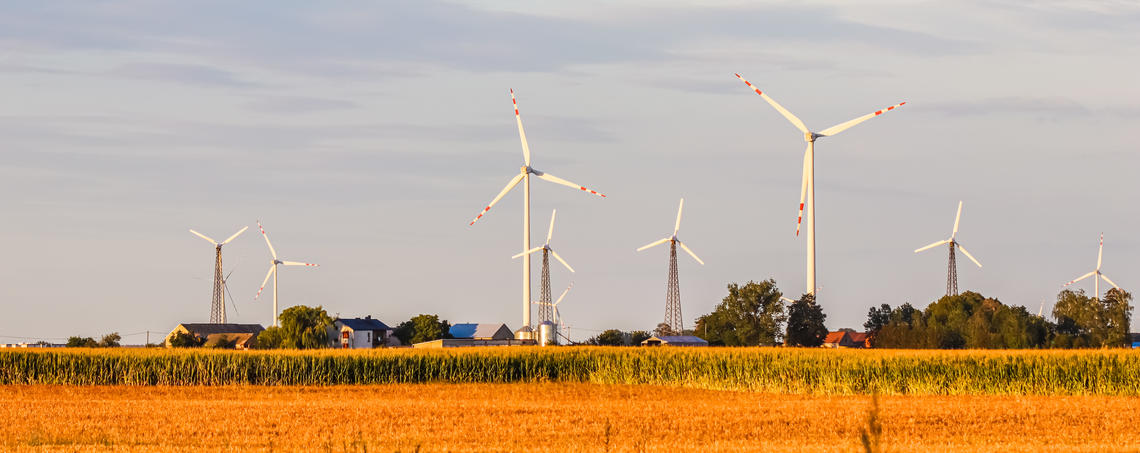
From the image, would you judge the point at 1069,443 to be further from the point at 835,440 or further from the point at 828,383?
the point at 828,383

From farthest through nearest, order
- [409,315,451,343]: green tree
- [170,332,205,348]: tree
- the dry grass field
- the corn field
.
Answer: [409,315,451,343]: green tree < [170,332,205,348]: tree < the corn field < the dry grass field

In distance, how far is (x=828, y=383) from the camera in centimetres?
7012

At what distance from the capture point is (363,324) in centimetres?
19450

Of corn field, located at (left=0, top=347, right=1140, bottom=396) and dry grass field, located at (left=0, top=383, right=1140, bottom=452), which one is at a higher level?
corn field, located at (left=0, top=347, right=1140, bottom=396)

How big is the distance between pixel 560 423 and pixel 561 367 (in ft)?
133

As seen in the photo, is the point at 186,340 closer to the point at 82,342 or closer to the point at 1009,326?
the point at 82,342

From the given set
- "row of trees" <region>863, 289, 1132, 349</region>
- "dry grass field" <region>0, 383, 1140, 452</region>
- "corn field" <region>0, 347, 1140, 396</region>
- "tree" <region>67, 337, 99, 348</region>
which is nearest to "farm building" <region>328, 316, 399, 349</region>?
"tree" <region>67, 337, 99, 348</region>

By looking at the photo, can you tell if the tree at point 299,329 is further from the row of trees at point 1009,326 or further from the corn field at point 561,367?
the corn field at point 561,367

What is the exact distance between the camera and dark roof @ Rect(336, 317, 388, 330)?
192 m

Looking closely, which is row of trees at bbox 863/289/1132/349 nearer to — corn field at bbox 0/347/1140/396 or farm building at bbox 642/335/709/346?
farm building at bbox 642/335/709/346

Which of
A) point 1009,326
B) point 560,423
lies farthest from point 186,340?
point 560,423

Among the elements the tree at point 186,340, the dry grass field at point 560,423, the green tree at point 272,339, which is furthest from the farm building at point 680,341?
the dry grass field at point 560,423

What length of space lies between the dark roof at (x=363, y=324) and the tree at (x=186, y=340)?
64.9ft

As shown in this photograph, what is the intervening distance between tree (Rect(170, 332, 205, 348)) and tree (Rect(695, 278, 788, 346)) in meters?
63.9
